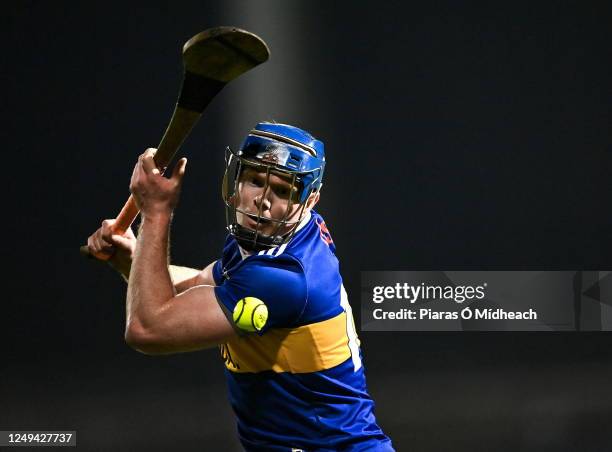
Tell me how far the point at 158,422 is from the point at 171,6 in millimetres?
1456

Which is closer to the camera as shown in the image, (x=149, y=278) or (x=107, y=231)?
(x=149, y=278)

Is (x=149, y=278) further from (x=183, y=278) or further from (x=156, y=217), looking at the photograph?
(x=183, y=278)

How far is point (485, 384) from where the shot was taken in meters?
3.29

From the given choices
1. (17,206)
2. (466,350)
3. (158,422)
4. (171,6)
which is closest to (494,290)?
(466,350)

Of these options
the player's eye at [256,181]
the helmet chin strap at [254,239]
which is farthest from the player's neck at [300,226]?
the player's eye at [256,181]

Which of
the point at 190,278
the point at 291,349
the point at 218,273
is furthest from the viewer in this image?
the point at 190,278

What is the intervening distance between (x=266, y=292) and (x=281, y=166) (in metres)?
0.27

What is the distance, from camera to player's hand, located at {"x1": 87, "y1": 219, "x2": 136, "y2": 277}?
2.18 meters

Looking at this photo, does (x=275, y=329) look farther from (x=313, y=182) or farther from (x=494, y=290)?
(x=494, y=290)

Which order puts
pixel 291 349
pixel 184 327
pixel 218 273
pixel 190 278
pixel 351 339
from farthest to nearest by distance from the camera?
pixel 190 278, pixel 218 273, pixel 351 339, pixel 291 349, pixel 184 327

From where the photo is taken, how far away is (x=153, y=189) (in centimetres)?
177

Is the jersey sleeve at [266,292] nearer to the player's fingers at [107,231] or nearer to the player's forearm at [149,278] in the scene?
the player's forearm at [149,278]

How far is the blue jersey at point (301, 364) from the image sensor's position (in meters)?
1.79

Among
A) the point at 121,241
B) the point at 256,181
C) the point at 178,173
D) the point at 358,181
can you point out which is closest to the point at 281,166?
the point at 256,181
